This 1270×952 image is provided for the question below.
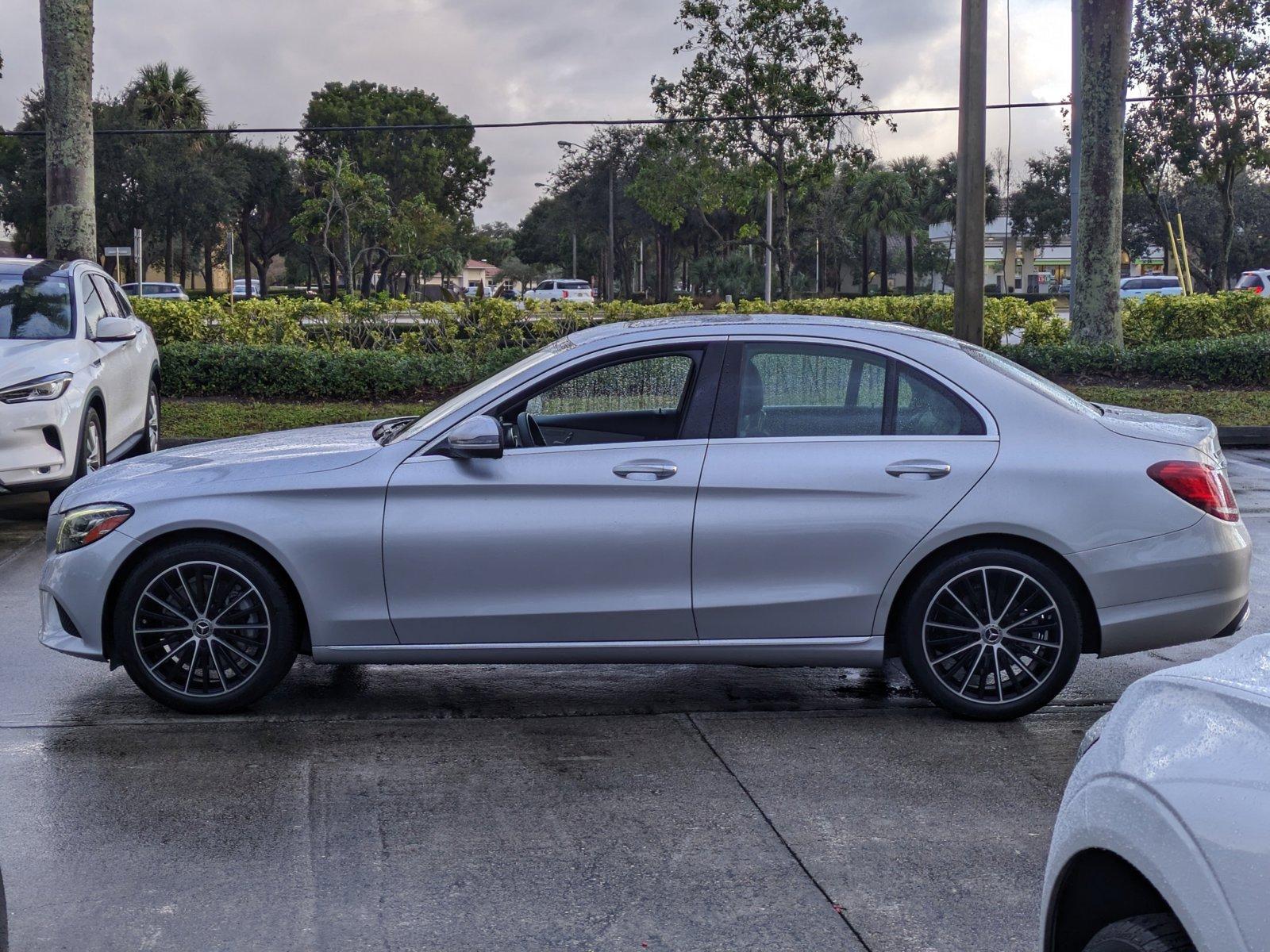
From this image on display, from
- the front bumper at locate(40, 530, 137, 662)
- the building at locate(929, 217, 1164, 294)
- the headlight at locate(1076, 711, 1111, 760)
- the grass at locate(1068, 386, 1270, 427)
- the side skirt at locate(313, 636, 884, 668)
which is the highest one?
the building at locate(929, 217, 1164, 294)

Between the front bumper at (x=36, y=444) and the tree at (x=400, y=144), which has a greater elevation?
the tree at (x=400, y=144)

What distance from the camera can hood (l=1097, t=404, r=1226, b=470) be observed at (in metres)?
5.59

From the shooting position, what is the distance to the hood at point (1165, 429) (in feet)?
Result: 18.3

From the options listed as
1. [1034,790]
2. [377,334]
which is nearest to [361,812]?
[1034,790]

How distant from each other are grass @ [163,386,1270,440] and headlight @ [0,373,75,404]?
458cm

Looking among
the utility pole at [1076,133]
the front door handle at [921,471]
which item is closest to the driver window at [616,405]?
the front door handle at [921,471]

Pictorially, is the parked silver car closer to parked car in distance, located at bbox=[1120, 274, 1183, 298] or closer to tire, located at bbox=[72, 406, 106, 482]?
tire, located at bbox=[72, 406, 106, 482]

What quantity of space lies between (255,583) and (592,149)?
6633 centimetres

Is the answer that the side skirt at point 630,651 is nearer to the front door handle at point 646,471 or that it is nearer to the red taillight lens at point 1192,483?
the front door handle at point 646,471

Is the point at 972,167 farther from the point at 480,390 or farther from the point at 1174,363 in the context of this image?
the point at 480,390

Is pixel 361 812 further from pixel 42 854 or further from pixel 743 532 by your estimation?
pixel 743 532

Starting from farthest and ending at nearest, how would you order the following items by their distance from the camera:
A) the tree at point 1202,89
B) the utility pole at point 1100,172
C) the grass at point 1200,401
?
the tree at point 1202,89 → the utility pole at point 1100,172 → the grass at point 1200,401

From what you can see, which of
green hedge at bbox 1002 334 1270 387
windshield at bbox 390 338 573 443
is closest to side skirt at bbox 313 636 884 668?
windshield at bbox 390 338 573 443

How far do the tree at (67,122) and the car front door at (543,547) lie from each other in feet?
41.7
